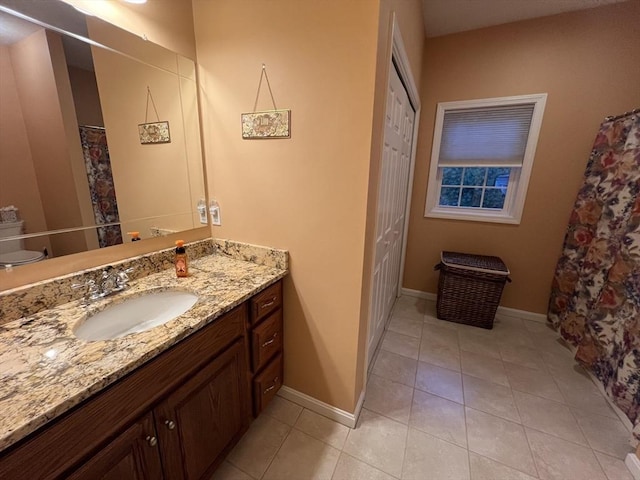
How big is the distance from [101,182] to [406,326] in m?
2.43

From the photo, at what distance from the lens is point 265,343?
4.31 ft

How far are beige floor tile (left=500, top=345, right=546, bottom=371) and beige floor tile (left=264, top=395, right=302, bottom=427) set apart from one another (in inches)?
64.7

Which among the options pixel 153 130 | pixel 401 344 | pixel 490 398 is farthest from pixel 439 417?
pixel 153 130

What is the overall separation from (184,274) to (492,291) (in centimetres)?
243

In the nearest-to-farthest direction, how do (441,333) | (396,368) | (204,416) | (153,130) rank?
1. (204,416)
2. (153,130)
3. (396,368)
4. (441,333)

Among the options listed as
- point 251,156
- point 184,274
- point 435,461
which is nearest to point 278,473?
point 435,461

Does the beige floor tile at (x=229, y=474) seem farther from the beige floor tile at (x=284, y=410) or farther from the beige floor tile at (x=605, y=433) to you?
the beige floor tile at (x=605, y=433)

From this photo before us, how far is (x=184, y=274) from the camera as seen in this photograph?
1254mm

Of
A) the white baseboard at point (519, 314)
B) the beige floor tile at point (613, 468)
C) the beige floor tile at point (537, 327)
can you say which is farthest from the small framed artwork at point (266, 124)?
the beige floor tile at point (537, 327)

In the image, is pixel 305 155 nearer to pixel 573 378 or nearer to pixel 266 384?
pixel 266 384

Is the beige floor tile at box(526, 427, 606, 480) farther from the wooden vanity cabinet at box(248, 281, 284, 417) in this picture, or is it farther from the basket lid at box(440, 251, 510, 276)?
the wooden vanity cabinet at box(248, 281, 284, 417)

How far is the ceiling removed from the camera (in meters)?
1.87

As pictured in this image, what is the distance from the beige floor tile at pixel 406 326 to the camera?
228 cm

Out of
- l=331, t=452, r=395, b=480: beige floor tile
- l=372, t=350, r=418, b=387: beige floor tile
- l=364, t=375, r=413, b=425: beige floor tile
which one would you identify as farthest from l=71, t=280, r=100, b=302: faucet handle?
l=372, t=350, r=418, b=387: beige floor tile
